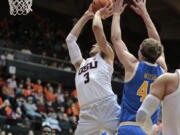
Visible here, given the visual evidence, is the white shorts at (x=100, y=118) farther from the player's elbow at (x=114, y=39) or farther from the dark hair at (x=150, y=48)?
the dark hair at (x=150, y=48)

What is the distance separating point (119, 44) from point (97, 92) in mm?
648

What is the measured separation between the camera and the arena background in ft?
39.3

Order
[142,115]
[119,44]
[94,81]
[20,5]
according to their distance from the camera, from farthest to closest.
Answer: [20,5], [94,81], [119,44], [142,115]

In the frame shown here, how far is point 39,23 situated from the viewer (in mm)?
20156

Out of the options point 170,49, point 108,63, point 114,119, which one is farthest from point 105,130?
point 170,49

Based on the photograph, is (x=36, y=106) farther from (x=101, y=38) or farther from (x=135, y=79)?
(x=135, y=79)

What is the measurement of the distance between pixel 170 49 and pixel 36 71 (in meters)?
12.2

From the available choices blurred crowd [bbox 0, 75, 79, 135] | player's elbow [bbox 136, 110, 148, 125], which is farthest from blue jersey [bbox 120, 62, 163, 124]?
blurred crowd [bbox 0, 75, 79, 135]

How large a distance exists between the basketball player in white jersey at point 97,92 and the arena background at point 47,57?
224 inches

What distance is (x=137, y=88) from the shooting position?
4117 millimetres

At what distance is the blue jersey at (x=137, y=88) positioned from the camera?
13.3 ft

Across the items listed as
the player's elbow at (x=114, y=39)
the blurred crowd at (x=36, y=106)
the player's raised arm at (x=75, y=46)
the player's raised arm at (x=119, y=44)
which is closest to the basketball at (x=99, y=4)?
the player's raised arm at (x=75, y=46)

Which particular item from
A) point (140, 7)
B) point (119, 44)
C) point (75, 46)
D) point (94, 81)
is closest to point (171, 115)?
point (119, 44)

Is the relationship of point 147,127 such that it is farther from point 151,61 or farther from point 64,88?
point 64,88
